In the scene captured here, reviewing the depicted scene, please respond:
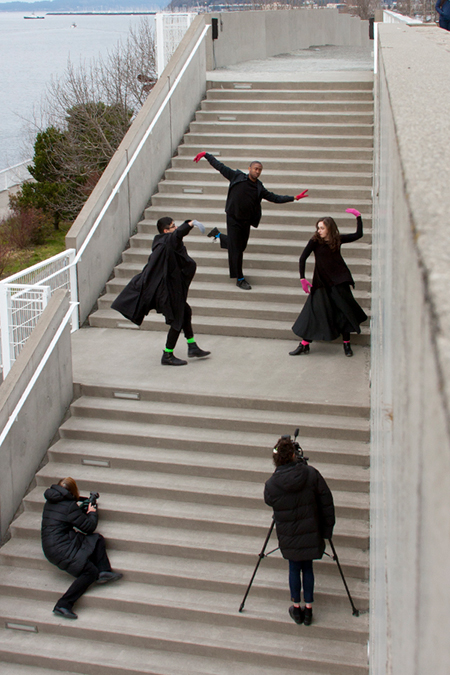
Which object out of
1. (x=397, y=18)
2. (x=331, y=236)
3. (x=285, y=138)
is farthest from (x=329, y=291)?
(x=397, y=18)

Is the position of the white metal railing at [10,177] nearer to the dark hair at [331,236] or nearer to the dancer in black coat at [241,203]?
the dancer in black coat at [241,203]

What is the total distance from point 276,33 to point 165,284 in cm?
1465

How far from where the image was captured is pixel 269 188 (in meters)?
11.6

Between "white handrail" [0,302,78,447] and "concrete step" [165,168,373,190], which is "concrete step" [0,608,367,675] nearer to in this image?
"white handrail" [0,302,78,447]

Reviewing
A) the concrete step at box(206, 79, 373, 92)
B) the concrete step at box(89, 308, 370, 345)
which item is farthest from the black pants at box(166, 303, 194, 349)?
the concrete step at box(206, 79, 373, 92)

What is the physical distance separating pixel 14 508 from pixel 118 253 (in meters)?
4.82

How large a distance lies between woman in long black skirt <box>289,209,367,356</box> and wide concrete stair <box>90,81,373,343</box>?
2.40 ft

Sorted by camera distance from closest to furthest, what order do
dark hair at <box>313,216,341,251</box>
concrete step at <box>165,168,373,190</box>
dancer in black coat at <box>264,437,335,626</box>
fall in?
dancer in black coat at <box>264,437,335,626</box> < dark hair at <box>313,216,341,251</box> < concrete step at <box>165,168,373,190</box>

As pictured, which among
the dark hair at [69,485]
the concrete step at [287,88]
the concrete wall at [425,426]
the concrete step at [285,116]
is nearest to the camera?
the concrete wall at [425,426]

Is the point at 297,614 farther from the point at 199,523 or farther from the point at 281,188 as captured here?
the point at 281,188

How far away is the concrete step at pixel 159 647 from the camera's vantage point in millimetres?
5926

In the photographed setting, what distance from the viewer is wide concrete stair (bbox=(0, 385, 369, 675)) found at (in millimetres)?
6129

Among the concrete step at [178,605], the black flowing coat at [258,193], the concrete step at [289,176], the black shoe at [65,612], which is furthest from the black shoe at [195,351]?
the concrete step at [289,176]

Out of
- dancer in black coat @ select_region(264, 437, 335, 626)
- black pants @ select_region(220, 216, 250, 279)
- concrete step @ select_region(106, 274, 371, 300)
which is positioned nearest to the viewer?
dancer in black coat @ select_region(264, 437, 335, 626)
